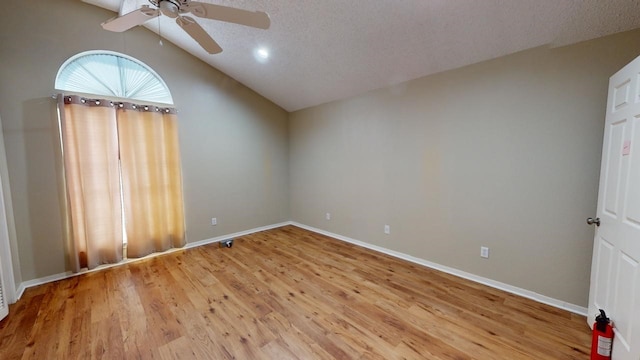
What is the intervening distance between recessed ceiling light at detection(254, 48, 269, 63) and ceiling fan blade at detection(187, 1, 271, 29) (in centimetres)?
153

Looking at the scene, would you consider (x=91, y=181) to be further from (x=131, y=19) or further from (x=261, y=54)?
(x=261, y=54)

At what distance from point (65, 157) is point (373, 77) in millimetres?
3731

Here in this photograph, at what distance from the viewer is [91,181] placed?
9.47 feet

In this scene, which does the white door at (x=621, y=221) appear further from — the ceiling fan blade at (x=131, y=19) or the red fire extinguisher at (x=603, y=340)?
the ceiling fan blade at (x=131, y=19)

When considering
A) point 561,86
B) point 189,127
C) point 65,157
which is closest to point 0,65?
point 65,157

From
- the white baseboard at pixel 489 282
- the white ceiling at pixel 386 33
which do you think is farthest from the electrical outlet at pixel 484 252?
the white ceiling at pixel 386 33

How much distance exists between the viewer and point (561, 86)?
2107 millimetres

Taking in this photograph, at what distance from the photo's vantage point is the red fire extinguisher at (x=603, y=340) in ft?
4.79

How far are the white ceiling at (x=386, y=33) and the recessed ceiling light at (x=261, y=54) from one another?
73mm

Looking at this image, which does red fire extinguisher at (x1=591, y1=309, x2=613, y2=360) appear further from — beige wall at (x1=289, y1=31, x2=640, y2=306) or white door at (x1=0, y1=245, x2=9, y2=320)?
white door at (x1=0, y1=245, x2=9, y2=320)

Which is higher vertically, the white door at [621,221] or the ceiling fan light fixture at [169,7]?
the ceiling fan light fixture at [169,7]

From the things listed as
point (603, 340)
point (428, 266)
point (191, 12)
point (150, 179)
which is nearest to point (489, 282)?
point (428, 266)

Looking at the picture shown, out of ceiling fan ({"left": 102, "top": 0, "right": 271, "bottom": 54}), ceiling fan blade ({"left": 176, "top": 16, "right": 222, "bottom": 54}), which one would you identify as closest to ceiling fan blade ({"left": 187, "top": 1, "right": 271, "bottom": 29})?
ceiling fan ({"left": 102, "top": 0, "right": 271, "bottom": 54})

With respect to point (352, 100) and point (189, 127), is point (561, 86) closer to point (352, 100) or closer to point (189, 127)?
point (352, 100)
